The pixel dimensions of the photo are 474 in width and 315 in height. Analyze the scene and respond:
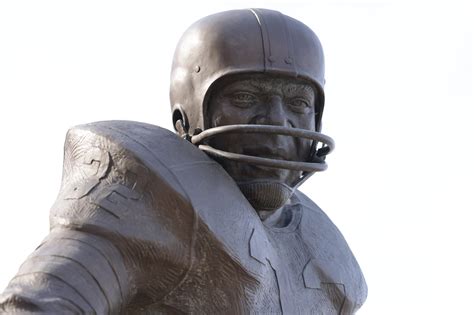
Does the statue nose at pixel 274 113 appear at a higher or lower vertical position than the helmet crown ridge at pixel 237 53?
lower

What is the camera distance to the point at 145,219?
13.7ft

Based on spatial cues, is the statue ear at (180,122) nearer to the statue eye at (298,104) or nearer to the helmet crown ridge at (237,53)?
the helmet crown ridge at (237,53)

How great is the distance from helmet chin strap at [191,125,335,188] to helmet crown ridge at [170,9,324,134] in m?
0.08

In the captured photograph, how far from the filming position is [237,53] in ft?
15.0

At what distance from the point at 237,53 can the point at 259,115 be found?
246mm

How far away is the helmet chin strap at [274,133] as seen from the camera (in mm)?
4453

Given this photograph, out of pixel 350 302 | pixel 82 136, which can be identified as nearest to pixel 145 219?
pixel 82 136

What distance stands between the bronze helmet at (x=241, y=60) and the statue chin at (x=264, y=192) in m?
0.14

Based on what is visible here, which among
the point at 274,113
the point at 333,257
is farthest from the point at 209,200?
the point at 333,257

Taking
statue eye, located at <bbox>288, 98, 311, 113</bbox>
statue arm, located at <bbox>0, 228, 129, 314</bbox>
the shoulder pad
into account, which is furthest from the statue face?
statue arm, located at <bbox>0, 228, 129, 314</bbox>

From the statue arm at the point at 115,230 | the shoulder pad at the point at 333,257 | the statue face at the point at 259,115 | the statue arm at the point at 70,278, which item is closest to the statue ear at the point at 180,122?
the statue face at the point at 259,115

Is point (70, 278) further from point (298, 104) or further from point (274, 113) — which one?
point (298, 104)

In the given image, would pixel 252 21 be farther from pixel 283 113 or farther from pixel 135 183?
pixel 135 183

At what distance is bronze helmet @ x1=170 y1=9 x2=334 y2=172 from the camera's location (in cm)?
454
